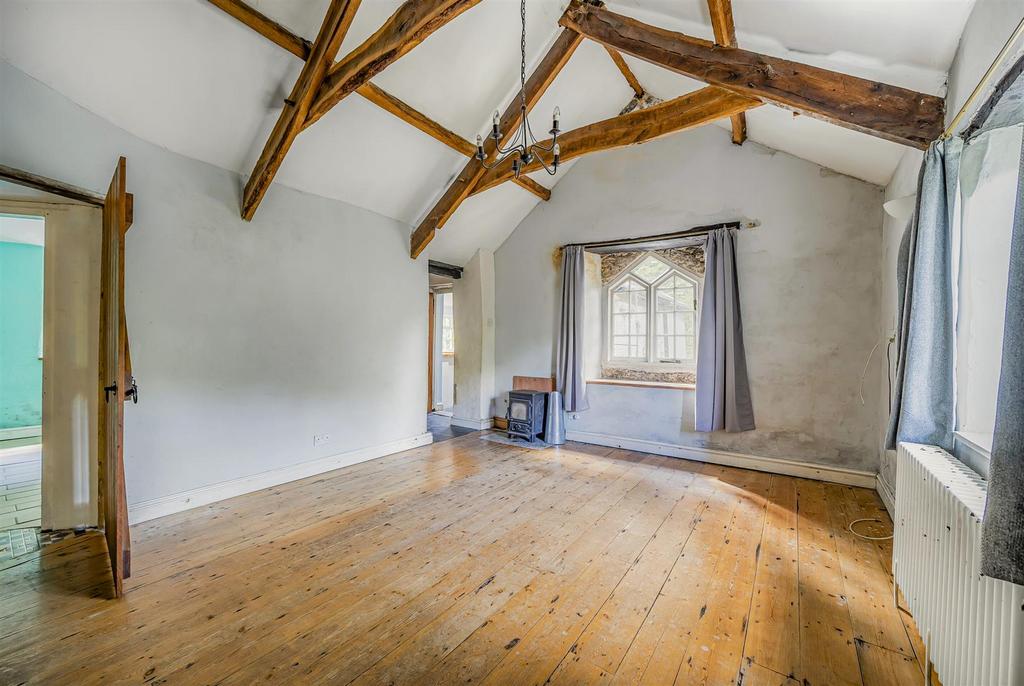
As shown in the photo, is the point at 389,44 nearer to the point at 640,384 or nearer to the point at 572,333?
the point at 572,333

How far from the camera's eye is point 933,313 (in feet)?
6.12

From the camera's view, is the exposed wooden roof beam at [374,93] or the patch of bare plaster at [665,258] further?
the patch of bare plaster at [665,258]

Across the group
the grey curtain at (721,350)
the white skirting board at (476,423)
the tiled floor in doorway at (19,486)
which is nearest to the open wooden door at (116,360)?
the tiled floor in doorway at (19,486)

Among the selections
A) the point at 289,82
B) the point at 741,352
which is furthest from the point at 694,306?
the point at 289,82

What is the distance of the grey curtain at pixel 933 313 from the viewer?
184 centimetres

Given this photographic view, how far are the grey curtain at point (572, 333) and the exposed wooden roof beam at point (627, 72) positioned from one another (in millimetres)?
1715

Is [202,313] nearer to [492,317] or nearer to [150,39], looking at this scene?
[150,39]

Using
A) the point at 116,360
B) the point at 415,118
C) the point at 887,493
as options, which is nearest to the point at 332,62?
the point at 415,118

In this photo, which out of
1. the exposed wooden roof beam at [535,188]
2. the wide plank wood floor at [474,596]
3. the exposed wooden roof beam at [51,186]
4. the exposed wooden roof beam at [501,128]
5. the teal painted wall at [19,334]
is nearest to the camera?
the wide plank wood floor at [474,596]

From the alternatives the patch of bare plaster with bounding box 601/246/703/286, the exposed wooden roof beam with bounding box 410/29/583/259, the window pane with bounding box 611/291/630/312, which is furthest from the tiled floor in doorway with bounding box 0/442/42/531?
the patch of bare plaster with bounding box 601/246/703/286

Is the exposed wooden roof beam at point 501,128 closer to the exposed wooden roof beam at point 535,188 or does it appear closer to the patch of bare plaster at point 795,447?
the exposed wooden roof beam at point 535,188

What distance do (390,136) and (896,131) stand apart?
3514mm

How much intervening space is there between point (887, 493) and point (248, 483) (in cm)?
498

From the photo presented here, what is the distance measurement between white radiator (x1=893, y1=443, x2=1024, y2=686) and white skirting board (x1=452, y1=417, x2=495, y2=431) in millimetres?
4451
